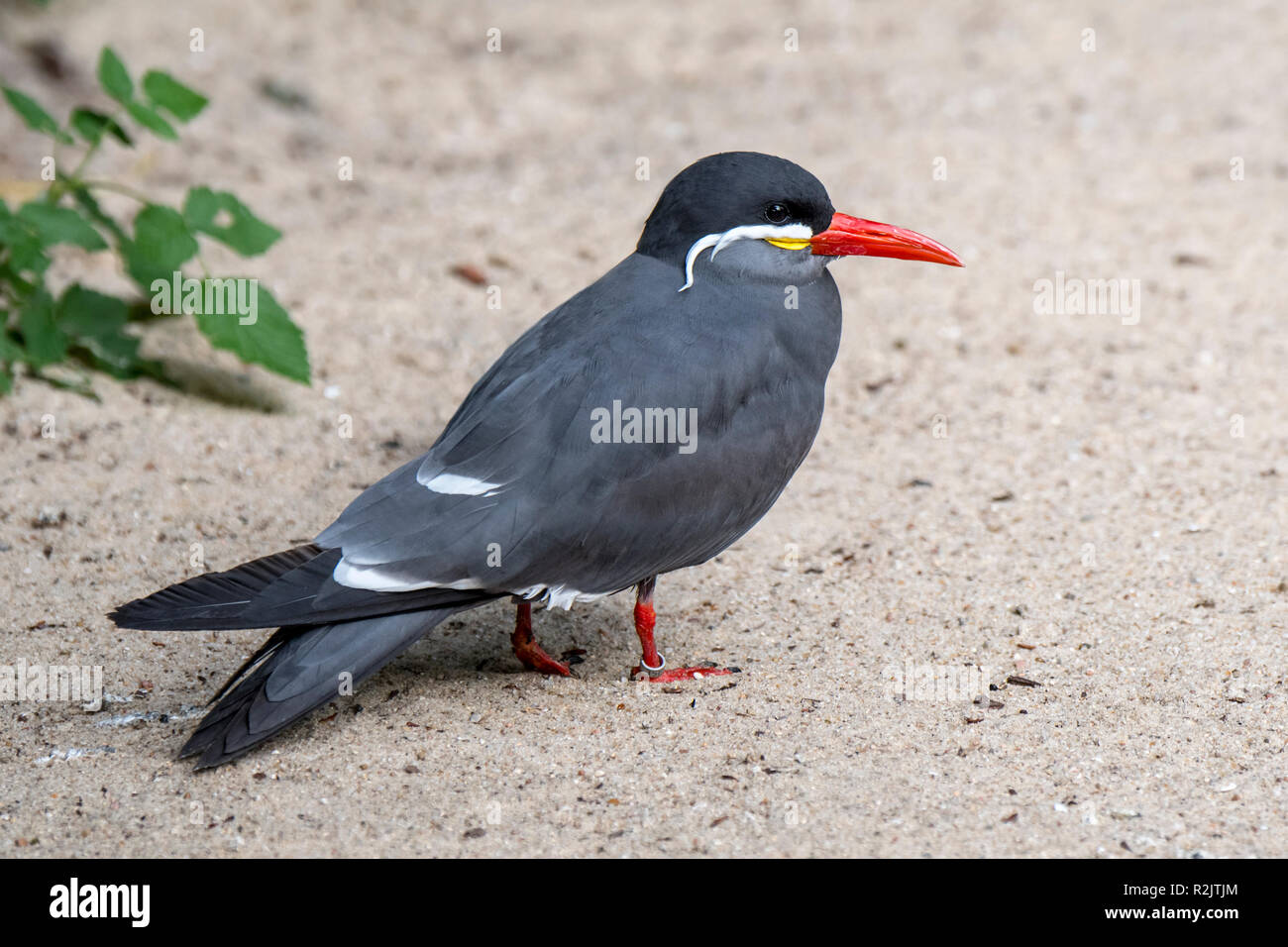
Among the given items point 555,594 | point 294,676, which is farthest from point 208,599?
point 555,594

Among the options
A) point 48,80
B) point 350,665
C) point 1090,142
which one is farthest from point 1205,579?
point 48,80

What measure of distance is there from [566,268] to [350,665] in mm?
3167

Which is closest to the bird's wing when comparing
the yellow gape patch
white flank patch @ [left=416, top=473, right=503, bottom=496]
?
white flank patch @ [left=416, top=473, right=503, bottom=496]

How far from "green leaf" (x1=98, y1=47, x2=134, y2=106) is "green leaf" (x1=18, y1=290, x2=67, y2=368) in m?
0.74

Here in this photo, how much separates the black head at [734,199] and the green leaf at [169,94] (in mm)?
1976

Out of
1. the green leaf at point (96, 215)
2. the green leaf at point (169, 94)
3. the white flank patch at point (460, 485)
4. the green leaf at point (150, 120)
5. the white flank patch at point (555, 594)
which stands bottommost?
the white flank patch at point (555, 594)

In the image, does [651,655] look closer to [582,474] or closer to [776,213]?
[582,474]

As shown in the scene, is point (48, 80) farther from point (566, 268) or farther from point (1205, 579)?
point (1205, 579)

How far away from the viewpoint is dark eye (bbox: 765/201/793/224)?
3.57 meters

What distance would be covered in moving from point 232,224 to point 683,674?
226 cm

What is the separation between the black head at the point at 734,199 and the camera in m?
3.53

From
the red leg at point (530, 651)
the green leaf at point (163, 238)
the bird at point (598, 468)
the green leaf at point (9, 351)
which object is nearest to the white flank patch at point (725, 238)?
the bird at point (598, 468)

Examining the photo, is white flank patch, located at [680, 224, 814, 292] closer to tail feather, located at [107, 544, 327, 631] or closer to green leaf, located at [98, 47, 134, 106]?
tail feather, located at [107, 544, 327, 631]

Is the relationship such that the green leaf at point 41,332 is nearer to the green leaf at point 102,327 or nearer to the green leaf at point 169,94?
the green leaf at point 102,327
